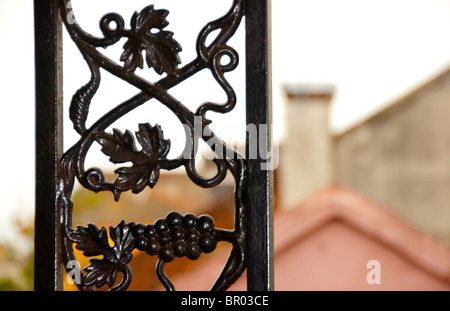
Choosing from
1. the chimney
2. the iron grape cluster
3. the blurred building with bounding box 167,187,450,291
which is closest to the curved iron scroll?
the iron grape cluster

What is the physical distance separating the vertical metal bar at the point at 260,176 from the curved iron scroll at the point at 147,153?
0.06 feet

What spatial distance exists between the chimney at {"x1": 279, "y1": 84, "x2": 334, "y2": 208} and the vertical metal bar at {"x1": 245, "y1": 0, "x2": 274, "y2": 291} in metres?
4.37

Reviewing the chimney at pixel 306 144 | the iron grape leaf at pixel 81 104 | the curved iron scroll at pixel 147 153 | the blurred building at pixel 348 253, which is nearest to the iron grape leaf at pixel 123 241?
the curved iron scroll at pixel 147 153

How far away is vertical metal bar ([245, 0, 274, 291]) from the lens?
68 cm

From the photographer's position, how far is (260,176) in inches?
27.0

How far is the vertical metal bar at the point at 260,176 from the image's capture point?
683 millimetres

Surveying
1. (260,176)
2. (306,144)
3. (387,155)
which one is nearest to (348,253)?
(260,176)

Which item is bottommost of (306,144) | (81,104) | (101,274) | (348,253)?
(101,274)

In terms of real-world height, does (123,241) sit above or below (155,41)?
below

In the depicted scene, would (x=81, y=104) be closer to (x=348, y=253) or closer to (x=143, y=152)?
(x=143, y=152)

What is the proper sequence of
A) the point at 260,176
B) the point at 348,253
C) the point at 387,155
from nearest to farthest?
the point at 260,176
the point at 348,253
the point at 387,155

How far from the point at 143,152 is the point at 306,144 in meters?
4.55

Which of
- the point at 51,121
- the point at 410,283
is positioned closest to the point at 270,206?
the point at 51,121
